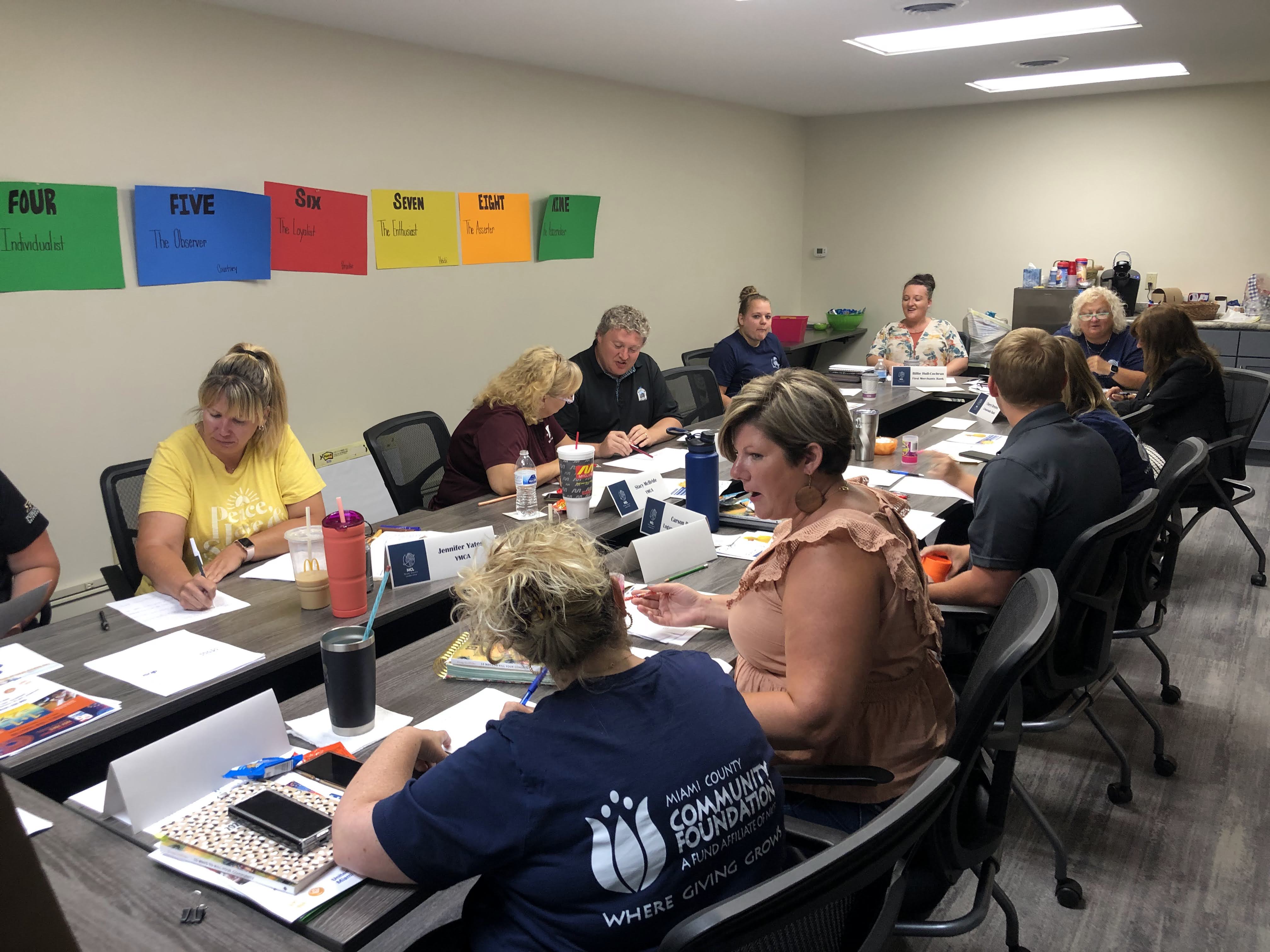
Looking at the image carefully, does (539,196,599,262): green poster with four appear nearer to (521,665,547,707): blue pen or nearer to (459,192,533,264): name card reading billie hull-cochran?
(459,192,533,264): name card reading billie hull-cochran

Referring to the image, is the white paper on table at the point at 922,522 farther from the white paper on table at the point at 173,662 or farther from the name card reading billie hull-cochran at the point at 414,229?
the name card reading billie hull-cochran at the point at 414,229

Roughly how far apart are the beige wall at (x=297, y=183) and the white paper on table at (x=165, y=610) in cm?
152

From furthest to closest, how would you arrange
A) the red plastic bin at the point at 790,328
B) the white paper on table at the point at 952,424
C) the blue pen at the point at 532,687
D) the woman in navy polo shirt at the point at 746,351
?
the red plastic bin at the point at 790,328 → the woman in navy polo shirt at the point at 746,351 → the white paper on table at the point at 952,424 → the blue pen at the point at 532,687

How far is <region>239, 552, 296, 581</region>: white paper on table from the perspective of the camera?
2217mm

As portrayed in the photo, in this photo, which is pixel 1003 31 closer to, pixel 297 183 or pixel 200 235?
pixel 297 183

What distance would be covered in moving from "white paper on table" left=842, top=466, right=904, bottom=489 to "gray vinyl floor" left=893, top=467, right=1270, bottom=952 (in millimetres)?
892

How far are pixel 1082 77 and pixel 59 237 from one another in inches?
223

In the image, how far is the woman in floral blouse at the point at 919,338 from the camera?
5.56 m

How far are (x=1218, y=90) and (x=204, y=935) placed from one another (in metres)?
7.51

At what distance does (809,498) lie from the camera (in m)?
1.63

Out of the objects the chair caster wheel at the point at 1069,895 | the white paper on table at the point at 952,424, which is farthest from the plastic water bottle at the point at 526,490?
the white paper on table at the point at 952,424

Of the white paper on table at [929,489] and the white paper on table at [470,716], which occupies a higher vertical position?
the white paper on table at [929,489]

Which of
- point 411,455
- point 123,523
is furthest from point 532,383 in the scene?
point 123,523

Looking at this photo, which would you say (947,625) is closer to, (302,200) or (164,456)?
(164,456)
